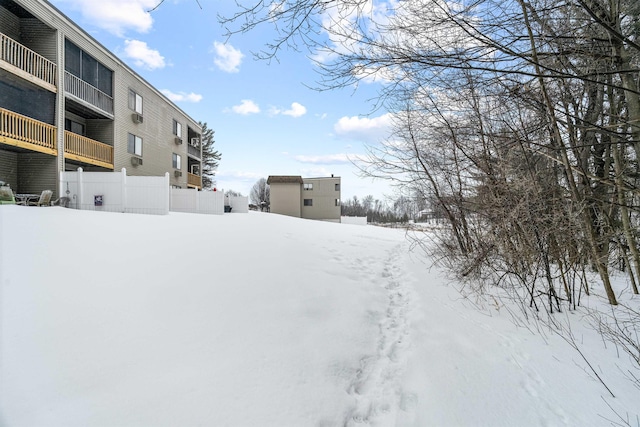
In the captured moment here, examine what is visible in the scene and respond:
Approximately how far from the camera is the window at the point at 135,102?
50.1 ft

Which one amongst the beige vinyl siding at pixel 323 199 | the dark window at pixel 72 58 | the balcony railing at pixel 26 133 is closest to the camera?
the balcony railing at pixel 26 133

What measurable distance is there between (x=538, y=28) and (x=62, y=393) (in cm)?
568

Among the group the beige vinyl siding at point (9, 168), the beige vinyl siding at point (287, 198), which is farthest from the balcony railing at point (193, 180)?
the beige vinyl siding at point (9, 168)

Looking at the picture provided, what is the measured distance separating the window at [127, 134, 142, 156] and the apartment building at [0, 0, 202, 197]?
5cm

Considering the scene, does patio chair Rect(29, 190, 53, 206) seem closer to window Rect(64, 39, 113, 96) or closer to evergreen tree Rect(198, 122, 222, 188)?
window Rect(64, 39, 113, 96)

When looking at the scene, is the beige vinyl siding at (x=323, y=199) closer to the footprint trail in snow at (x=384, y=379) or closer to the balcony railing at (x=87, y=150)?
the balcony railing at (x=87, y=150)

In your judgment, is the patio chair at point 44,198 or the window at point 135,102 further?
the window at point 135,102

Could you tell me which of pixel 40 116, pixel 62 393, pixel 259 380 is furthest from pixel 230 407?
pixel 40 116

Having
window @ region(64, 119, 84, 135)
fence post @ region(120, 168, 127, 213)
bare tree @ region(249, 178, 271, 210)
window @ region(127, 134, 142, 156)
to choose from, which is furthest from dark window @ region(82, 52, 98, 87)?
bare tree @ region(249, 178, 271, 210)

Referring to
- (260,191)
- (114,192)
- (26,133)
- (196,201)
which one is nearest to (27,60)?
(26,133)

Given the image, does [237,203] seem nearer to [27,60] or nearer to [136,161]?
[136,161]

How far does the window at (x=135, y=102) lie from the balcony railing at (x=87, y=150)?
3270mm

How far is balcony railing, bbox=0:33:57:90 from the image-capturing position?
9.04m

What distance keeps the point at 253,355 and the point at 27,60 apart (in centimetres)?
1372
